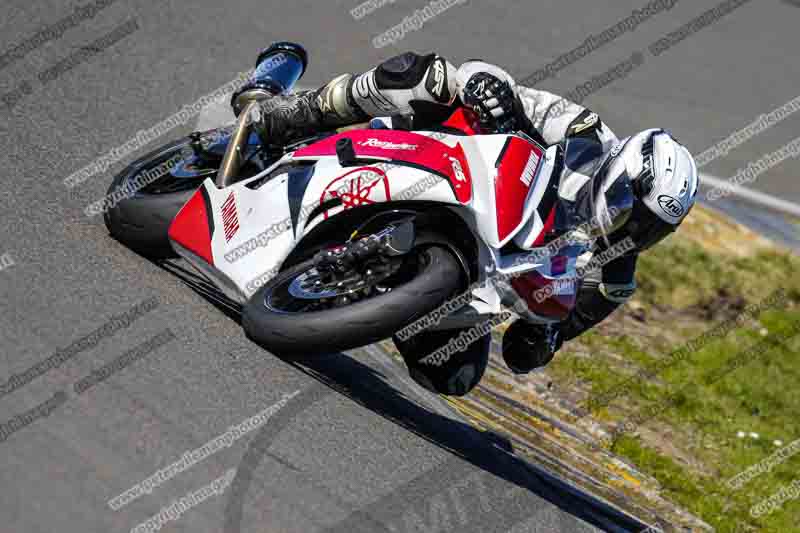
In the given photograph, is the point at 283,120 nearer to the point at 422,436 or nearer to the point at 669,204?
the point at 422,436

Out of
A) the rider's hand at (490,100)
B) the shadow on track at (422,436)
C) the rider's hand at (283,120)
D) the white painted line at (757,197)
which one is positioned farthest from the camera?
the white painted line at (757,197)

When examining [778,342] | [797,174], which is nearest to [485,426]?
[778,342]

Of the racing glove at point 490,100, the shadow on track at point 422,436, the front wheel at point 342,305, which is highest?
the racing glove at point 490,100

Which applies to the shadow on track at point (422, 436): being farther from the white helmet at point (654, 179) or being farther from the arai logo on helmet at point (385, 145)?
the white helmet at point (654, 179)

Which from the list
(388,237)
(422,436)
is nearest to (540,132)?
(388,237)

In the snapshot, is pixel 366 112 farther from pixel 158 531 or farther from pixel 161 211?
pixel 158 531

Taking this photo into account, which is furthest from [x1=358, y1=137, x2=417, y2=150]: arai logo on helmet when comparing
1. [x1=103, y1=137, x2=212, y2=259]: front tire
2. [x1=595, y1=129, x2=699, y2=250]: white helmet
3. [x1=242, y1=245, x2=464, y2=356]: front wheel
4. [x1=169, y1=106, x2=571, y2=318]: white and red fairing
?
[x1=103, y1=137, x2=212, y2=259]: front tire

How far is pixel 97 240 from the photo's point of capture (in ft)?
20.1

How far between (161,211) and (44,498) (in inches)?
86.8

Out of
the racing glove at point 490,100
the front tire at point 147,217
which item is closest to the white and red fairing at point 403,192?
the racing glove at point 490,100

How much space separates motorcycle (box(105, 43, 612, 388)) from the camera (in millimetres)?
4734

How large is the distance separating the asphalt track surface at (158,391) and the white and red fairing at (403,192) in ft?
1.71

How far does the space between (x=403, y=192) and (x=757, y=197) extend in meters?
5.89

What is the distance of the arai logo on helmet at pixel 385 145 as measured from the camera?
509cm
